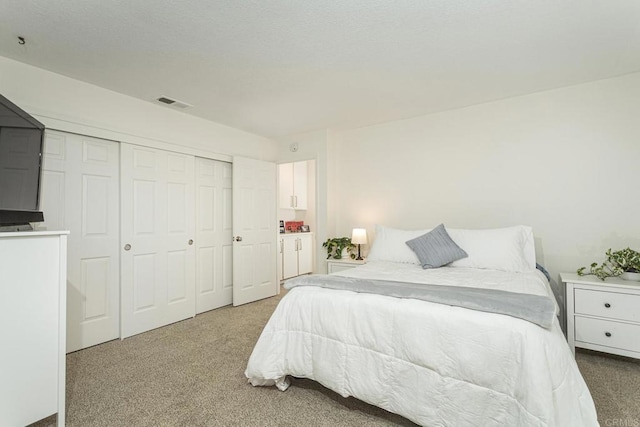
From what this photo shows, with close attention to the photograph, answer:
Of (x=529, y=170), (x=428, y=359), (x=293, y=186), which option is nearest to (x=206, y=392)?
(x=428, y=359)

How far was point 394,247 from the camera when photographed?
319 cm

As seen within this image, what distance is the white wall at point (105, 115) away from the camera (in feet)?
7.93

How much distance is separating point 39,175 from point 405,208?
3444mm

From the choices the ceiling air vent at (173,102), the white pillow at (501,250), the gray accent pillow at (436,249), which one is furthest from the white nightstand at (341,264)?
the ceiling air vent at (173,102)

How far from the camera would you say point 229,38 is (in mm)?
2086

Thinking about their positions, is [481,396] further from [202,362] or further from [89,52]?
[89,52]

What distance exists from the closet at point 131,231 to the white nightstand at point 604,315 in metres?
3.72

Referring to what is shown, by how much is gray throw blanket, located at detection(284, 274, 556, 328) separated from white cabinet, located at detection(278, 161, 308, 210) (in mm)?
3648

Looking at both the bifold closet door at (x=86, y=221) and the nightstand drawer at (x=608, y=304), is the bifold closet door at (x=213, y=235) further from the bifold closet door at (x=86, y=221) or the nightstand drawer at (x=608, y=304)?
the nightstand drawer at (x=608, y=304)

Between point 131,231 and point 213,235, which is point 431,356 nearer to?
point 131,231

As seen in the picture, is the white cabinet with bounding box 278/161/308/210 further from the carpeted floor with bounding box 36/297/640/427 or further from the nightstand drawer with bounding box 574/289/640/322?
the nightstand drawer with bounding box 574/289/640/322

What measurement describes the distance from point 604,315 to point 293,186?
183 inches

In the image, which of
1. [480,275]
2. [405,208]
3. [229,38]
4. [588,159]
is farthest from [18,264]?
[588,159]

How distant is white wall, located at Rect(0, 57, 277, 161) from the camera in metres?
2.42
